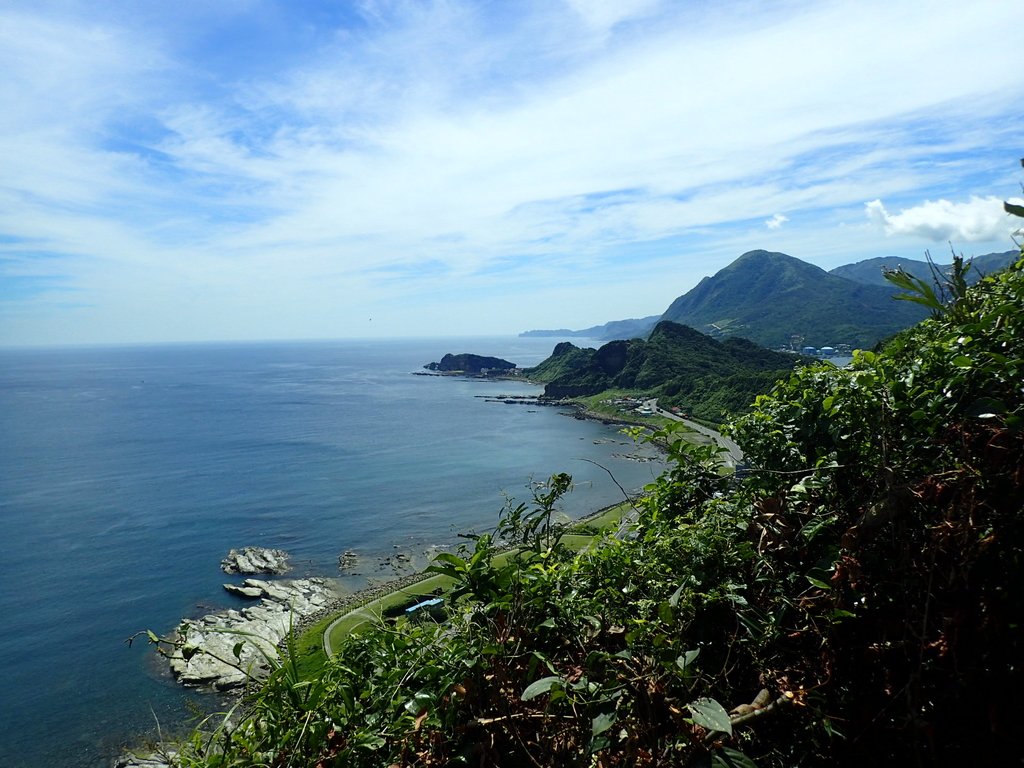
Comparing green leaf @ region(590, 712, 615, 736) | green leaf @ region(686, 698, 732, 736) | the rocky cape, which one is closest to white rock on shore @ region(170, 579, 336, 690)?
green leaf @ region(590, 712, 615, 736)

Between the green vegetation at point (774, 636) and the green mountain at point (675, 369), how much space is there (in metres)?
79.0

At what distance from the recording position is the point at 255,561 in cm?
3403

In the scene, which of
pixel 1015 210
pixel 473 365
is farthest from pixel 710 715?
pixel 473 365

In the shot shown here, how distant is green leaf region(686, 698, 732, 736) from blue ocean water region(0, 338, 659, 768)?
3.41ft

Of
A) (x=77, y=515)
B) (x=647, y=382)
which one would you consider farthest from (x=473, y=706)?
(x=647, y=382)

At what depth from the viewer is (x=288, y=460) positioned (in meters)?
59.9

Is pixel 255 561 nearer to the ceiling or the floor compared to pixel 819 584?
nearer to the floor

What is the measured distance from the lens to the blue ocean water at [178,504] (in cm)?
2359

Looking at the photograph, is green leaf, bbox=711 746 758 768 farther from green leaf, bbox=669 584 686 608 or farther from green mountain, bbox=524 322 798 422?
green mountain, bbox=524 322 798 422

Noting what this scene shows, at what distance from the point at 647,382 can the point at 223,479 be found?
70.9m

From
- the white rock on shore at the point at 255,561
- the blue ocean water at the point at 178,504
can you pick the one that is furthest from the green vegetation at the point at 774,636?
the white rock on shore at the point at 255,561

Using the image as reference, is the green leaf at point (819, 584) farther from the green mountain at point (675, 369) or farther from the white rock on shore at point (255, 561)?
the green mountain at point (675, 369)

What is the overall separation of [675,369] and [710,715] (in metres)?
108

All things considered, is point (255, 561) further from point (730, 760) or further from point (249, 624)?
point (730, 760)
